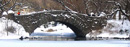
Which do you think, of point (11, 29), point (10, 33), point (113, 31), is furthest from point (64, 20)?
point (10, 33)

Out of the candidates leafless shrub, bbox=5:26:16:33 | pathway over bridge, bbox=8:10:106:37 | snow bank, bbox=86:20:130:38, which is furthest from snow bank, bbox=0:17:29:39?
snow bank, bbox=86:20:130:38

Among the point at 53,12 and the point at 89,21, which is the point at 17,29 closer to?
the point at 53,12

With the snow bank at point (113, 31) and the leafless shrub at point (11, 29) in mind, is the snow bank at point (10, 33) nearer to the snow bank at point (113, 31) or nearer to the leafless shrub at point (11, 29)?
the leafless shrub at point (11, 29)

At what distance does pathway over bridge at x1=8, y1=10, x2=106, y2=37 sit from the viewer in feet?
114

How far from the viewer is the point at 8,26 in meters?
34.8

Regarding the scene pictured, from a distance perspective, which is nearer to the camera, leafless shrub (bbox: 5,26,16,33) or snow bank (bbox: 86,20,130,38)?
leafless shrub (bbox: 5,26,16,33)

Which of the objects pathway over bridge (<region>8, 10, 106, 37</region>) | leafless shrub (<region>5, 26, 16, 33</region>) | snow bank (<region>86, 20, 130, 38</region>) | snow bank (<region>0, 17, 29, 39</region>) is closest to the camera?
snow bank (<region>0, 17, 29, 39</region>)

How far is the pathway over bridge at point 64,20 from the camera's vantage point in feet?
114

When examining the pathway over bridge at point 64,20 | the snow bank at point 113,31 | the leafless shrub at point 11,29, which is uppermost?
the pathway over bridge at point 64,20

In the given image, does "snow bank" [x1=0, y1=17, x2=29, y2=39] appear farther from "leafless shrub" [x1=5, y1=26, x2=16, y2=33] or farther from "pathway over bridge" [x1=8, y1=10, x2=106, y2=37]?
"pathway over bridge" [x1=8, y1=10, x2=106, y2=37]

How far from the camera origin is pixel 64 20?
123 ft

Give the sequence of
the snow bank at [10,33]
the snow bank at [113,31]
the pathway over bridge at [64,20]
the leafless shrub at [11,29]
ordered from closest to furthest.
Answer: the snow bank at [10,33]
the leafless shrub at [11,29]
the pathway over bridge at [64,20]
the snow bank at [113,31]

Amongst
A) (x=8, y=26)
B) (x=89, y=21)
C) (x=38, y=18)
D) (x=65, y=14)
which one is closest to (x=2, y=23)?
(x=8, y=26)

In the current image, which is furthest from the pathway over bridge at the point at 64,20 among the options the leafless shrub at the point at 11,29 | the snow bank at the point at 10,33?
the leafless shrub at the point at 11,29
